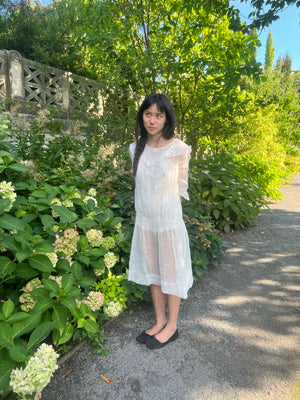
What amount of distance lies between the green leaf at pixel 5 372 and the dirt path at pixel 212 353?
59 centimetres

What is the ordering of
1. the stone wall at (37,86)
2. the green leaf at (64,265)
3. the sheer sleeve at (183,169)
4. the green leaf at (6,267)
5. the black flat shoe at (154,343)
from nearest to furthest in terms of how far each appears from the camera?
the green leaf at (6,267) < the green leaf at (64,265) < the sheer sleeve at (183,169) < the black flat shoe at (154,343) < the stone wall at (37,86)

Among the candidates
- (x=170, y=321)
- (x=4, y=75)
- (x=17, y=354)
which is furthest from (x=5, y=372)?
(x=4, y=75)

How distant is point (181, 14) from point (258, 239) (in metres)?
4.22

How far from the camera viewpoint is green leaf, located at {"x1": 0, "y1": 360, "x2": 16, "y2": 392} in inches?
47.2

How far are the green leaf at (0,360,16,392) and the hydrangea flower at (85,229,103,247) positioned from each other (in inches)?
35.3

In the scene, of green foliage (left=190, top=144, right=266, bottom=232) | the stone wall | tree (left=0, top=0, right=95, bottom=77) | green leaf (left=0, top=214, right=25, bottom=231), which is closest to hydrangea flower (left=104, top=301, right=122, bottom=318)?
green leaf (left=0, top=214, right=25, bottom=231)

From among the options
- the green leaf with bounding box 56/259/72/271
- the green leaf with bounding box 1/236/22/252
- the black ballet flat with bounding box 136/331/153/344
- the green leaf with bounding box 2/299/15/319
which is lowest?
the black ballet flat with bounding box 136/331/153/344

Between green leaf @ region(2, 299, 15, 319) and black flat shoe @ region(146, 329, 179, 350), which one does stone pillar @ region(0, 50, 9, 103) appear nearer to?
green leaf @ region(2, 299, 15, 319)

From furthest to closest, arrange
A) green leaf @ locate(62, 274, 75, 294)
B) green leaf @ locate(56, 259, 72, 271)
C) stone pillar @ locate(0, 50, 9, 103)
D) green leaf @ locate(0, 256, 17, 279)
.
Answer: stone pillar @ locate(0, 50, 9, 103)
green leaf @ locate(56, 259, 72, 271)
green leaf @ locate(62, 274, 75, 294)
green leaf @ locate(0, 256, 17, 279)

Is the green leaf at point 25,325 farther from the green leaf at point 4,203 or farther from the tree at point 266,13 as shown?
the tree at point 266,13

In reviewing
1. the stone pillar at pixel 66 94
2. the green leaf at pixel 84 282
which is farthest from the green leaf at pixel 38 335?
the stone pillar at pixel 66 94

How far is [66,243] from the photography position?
1726 millimetres

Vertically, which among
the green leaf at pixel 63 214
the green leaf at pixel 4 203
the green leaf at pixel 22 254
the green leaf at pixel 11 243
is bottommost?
the green leaf at pixel 22 254

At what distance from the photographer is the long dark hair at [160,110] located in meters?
1.84
